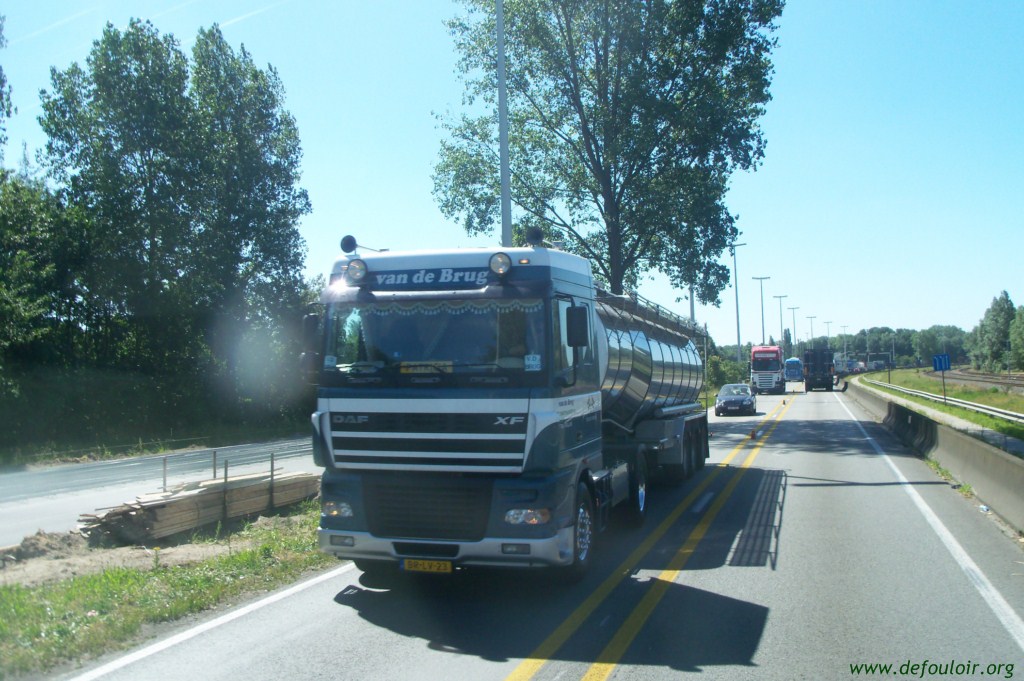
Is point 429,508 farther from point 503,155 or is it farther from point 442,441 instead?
point 503,155

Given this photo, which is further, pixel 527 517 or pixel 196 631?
pixel 527 517

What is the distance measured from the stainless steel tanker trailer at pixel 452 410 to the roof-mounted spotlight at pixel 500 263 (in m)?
0.01

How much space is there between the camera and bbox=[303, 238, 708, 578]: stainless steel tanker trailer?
7379 mm

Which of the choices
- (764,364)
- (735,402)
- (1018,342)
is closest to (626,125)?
(735,402)

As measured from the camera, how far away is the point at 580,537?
810cm

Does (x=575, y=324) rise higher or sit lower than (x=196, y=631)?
higher

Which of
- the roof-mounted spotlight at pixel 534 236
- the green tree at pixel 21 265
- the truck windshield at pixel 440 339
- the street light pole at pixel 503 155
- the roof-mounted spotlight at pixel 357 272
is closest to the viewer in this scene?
the truck windshield at pixel 440 339

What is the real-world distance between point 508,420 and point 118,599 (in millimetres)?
3858

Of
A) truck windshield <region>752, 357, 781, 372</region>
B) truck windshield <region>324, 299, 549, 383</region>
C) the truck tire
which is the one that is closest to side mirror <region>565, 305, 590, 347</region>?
truck windshield <region>324, 299, 549, 383</region>

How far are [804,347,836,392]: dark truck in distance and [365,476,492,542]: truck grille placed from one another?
6922 centimetres

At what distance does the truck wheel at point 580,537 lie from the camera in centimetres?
788

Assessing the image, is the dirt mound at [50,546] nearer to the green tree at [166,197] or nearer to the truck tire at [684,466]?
the truck tire at [684,466]

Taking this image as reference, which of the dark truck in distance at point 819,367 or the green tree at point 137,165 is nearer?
the green tree at point 137,165

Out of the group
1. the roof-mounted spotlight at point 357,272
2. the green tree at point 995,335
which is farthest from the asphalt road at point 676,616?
the green tree at point 995,335
